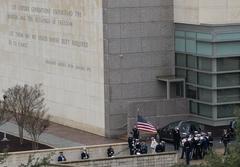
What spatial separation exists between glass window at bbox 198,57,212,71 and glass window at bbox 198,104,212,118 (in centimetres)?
163

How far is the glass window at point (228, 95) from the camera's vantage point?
154 ft

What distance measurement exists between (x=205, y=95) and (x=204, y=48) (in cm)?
212

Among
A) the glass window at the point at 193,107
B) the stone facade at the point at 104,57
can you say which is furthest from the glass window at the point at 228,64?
the stone facade at the point at 104,57

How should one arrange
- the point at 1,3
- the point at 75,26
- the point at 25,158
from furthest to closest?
the point at 1,3 < the point at 75,26 < the point at 25,158

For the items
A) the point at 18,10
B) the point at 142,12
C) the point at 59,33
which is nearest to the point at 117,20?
the point at 142,12

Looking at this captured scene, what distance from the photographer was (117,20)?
156 ft

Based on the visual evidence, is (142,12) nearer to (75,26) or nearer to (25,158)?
(75,26)

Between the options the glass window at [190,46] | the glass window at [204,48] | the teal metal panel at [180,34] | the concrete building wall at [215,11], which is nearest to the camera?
the glass window at [204,48]

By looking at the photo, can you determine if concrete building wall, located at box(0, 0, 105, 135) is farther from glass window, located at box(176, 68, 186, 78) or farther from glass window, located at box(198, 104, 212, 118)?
glass window, located at box(198, 104, 212, 118)

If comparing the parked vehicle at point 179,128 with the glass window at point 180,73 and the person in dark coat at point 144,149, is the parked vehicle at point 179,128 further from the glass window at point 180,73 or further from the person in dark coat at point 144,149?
the glass window at point 180,73

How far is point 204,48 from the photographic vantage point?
4688 centimetres

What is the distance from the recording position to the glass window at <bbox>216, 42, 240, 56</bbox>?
46438mm

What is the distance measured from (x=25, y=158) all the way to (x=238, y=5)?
1305 cm

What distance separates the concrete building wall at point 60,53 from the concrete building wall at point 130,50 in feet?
1.95
